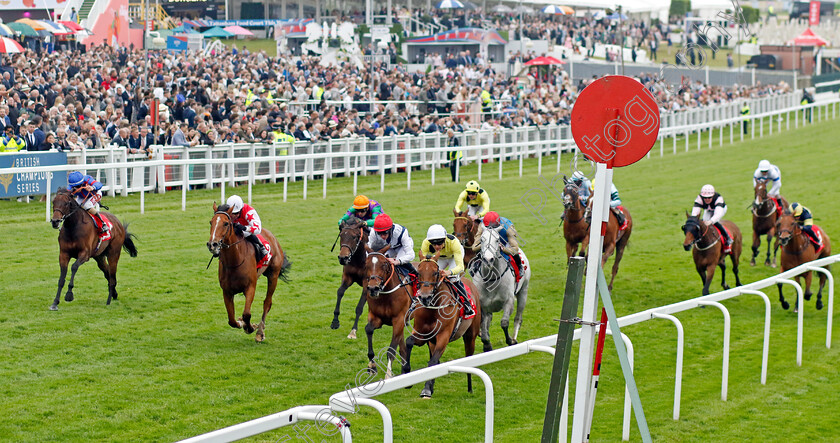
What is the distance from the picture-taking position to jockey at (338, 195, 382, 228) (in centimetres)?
953

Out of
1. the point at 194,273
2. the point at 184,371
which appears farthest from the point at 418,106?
the point at 184,371

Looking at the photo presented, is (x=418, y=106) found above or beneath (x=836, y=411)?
above

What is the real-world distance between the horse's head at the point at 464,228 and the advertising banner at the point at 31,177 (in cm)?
715

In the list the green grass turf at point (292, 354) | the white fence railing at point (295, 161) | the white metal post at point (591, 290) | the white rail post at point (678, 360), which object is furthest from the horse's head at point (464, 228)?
the white fence railing at point (295, 161)

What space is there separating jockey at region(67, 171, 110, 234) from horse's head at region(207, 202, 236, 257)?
210 cm

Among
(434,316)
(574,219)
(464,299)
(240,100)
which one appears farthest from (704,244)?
(240,100)

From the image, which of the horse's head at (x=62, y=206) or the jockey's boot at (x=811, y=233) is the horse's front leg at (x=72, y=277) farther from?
the jockey's boot at (x=811, y=233)

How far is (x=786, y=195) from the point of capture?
2022cm

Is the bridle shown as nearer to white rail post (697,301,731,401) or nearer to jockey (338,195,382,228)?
jockey (338,195,382,228)

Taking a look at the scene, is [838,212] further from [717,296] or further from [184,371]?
[184,371]

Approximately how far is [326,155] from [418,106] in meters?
9.20

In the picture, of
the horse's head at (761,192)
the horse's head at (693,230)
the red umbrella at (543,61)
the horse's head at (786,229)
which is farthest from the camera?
the red umbrella at (543,61)

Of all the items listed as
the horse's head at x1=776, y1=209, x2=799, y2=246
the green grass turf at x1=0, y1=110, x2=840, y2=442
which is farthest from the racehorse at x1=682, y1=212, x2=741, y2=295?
the horse's head at x1=776, y1=209, x2=799, y2=246

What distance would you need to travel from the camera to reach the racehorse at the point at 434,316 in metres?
7.38
